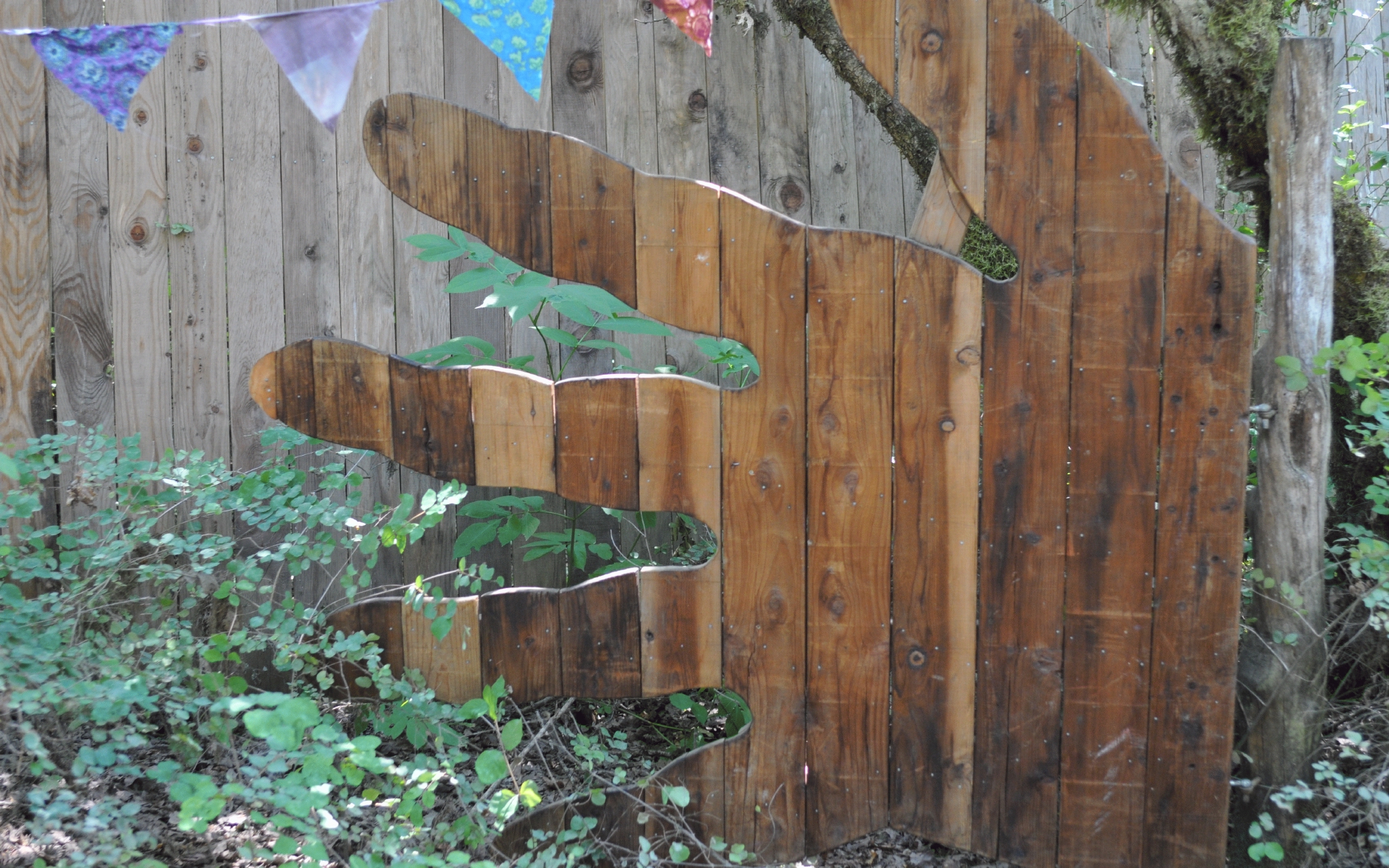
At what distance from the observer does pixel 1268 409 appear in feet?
7.04

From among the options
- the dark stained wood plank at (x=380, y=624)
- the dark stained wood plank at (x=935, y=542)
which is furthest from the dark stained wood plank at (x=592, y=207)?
the dark stained wood plank at (x=380, y=624)

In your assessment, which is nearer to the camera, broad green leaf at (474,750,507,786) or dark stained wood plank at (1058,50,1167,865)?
broad green leaf at (474,750,507,786)

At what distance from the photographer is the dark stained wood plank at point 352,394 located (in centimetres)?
209

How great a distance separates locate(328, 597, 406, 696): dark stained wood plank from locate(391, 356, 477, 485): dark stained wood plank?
327 mm

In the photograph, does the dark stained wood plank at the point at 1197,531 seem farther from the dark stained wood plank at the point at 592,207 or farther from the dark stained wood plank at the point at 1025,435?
the dark stained wood plank at the point at 592,207

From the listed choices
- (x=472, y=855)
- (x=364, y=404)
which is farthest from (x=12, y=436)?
(x=472, y=855)

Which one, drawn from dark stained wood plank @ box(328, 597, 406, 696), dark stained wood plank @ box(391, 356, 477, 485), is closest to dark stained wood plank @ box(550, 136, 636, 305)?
dark stained wood plank @ box(391, 356, 477, 485)

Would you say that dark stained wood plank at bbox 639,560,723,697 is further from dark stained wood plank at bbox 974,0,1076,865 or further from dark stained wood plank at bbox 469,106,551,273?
dark stained wood plank at bbox 469,106,551,273

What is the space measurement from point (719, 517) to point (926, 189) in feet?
2.74

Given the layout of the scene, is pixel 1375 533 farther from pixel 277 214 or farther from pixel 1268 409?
pixel 277 214

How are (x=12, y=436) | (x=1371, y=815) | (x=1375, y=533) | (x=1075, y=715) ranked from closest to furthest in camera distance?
(x=1371, y=815) → (x=1075, y=715) → (x=1375, y=533) → (x=12, y=436)

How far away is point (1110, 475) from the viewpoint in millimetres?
2055

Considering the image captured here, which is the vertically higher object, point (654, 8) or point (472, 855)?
point (654, 8)

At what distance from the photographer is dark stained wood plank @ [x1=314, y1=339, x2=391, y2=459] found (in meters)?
2.09
